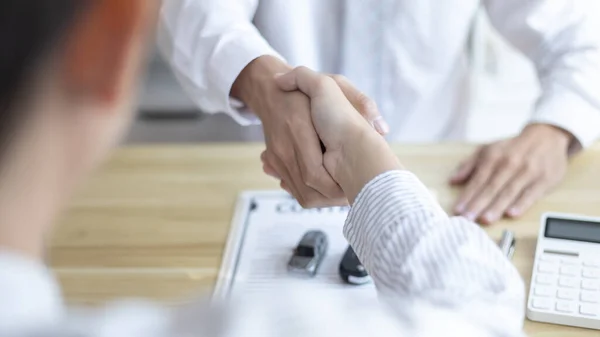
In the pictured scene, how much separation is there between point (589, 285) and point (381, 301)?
1.31ft

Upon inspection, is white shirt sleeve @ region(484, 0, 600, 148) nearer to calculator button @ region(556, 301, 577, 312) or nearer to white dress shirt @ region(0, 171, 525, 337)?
calculator button @ region(556, 301, 577, 312)

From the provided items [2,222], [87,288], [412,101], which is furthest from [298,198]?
[2,222]

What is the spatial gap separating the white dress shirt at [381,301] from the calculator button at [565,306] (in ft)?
0.52

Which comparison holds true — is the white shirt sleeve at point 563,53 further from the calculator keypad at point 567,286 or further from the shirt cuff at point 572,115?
the calculator keypad at point 567,286

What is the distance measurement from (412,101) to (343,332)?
0.87 metres

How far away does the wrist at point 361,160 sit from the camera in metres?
0.75

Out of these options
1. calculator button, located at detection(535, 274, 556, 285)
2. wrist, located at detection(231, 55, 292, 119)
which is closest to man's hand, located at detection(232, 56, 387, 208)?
wrist, located at detection(231, 55, 292, 119)

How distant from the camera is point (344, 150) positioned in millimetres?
820

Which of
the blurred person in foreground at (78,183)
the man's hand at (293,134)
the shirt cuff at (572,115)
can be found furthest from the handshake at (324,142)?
the shirt cuff at (572,115)

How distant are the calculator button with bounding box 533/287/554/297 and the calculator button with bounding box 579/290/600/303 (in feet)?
0.10

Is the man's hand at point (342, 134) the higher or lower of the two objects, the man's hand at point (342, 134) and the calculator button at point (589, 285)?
the higher

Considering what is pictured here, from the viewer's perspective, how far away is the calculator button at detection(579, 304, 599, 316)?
77cm

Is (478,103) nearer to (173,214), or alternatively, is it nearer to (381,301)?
(173,214)

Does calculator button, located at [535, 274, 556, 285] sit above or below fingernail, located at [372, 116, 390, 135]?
below
